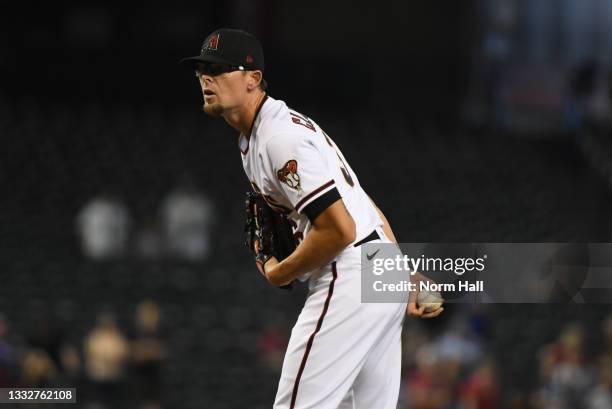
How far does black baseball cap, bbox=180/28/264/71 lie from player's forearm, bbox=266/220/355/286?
0.64 m

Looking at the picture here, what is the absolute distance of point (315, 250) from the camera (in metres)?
3.78

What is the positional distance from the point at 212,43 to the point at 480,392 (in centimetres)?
576

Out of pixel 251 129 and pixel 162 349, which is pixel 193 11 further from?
pixel 251 129

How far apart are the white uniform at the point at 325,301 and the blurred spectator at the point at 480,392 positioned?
5222mm

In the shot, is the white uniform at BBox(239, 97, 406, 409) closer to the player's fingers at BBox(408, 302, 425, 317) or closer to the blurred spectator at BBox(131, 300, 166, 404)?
the player's fingers at BBox(408, 302, 425, 317)

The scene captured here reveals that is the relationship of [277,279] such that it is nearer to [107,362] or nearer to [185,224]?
[107,362]

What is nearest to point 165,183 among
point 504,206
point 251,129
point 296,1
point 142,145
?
point 142,145

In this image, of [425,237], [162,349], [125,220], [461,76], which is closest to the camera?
[162,349]

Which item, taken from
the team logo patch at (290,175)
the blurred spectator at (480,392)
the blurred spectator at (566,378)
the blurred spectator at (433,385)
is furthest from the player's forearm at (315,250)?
the blurred spectator at (566,378)

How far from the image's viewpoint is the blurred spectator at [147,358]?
413 inches

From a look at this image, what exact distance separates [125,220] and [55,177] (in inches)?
84.4

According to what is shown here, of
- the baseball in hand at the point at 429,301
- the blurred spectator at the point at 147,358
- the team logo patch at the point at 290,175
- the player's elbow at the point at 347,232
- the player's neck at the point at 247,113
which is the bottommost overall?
the blurred spectator at the point at 147,358

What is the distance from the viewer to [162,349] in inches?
433

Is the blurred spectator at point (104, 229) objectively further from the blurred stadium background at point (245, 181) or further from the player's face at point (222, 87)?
the player's face at point (222, 87)
